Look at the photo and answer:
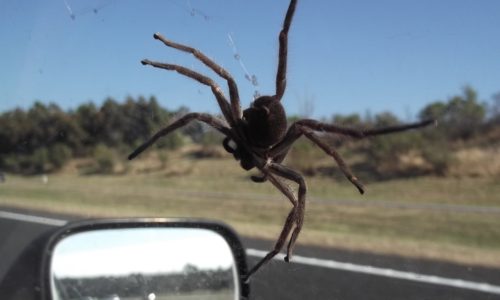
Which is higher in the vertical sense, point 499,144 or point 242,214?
point 499,144

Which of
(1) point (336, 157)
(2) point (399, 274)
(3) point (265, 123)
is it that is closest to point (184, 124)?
(3) point (265, 123)

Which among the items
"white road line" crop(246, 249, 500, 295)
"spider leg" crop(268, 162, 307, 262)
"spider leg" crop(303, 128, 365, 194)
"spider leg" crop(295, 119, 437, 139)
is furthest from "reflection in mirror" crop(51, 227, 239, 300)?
"white road line" crop(246, 249, 500, 295)

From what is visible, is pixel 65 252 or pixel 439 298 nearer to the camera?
pixel 65 252

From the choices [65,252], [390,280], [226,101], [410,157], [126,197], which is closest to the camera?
[226,101]

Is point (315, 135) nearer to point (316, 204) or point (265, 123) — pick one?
point (265, 123)

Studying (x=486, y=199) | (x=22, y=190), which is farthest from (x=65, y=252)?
(x=486, y=199)

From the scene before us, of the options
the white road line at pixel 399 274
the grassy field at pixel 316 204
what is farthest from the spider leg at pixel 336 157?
the grassy field at pixel 316 204

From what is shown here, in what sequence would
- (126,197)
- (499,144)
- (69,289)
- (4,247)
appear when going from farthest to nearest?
(126,197), (499,144), (4,247), (69,289)

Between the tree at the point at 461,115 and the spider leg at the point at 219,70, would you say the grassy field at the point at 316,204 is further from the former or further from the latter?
the spider leg at the point at 219,70

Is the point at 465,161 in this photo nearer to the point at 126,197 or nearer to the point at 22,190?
the point at 126,197
